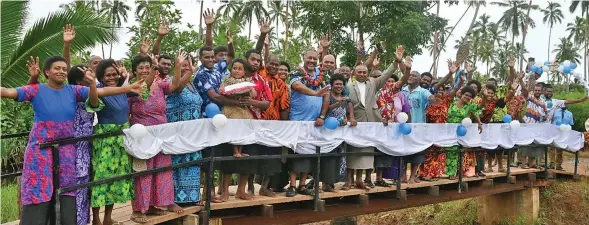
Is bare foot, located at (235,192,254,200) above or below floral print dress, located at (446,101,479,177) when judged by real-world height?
below

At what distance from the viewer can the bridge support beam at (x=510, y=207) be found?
11.2 meters

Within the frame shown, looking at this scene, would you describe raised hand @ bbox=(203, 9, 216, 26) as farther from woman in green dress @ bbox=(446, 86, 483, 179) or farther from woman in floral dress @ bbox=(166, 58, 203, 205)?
woman in green dress @ bbox=(446, 86, 483, 179)

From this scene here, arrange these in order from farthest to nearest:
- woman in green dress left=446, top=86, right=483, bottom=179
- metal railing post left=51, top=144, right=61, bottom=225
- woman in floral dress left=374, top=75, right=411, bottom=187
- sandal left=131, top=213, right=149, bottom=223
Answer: woman in green dress left=446, top=86, right=483, bottom=179
woman in floral dress left=374, top=75, right=411, bottom=187
sandal left=131, top=213, right=149, bottom=223
metal railing post left=51, top=144, right=61, bottom=225

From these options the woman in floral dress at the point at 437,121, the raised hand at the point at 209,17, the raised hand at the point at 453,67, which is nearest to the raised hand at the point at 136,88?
the raised hand at the point at 209,17

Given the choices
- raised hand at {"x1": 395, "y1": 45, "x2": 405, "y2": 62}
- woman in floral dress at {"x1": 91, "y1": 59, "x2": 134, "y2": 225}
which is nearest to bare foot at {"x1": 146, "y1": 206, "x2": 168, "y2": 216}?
woman in floral dress at {"x1": 91, "y1": 59, "x2": 134, "y2": 225}

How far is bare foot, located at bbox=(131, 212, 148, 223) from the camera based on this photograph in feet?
16.2

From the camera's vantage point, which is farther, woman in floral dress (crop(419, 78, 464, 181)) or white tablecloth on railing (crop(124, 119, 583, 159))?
woman in floral dress (crop(419, 78, 464, 181))

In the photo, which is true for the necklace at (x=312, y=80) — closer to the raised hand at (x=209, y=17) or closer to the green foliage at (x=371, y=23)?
the raised hand at (x=209, y=17)

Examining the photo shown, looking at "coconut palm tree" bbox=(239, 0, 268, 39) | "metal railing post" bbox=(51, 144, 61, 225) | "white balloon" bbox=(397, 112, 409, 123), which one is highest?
"coconut palm tree" bbox=(239, 0, 268, 39)

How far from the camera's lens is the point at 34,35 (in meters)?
7.45

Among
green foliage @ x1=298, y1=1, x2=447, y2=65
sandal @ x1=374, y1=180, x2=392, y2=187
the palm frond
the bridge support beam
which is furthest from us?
green foliage @ x1=298, y1=1, x2=447, y2=65

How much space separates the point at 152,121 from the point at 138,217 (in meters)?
0.83

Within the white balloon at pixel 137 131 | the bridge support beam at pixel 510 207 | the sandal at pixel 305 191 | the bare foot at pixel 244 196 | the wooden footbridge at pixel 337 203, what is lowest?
the bridge support beam at pixel 510 207

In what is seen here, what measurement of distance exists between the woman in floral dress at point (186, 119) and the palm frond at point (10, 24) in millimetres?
2832
